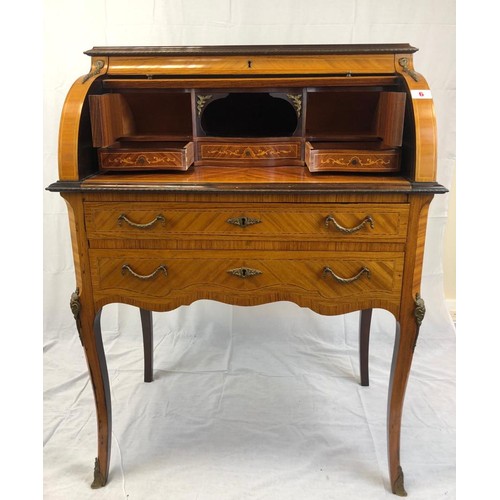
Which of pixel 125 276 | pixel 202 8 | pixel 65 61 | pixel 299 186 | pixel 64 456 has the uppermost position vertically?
pixel 202 8

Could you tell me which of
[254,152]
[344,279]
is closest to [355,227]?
[344,279]

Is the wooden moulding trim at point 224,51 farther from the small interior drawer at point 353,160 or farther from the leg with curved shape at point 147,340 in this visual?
the leg with curved shape at point 147,340

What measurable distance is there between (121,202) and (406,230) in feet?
3.23

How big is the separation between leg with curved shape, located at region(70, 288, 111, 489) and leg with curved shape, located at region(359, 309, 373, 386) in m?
1.29

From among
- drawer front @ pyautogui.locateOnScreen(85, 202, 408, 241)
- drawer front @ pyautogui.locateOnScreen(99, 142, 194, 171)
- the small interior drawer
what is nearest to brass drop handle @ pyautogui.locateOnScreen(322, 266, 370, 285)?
drawer front @ pyautogui.locateOnScreen(85, 202, 408, 241)

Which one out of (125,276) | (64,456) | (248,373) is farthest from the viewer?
(248,373)

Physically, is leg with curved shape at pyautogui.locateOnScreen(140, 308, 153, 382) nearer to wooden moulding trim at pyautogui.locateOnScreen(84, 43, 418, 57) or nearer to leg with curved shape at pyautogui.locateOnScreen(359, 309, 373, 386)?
leg with curved shape at pyautogui.locateOnScreen(359, 309, 373, 386)

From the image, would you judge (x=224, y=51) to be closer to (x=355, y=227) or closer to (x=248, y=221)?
(x=248, y=221)

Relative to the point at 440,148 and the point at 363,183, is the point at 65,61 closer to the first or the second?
the point at 363,183

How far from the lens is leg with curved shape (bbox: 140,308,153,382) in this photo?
2.54 m

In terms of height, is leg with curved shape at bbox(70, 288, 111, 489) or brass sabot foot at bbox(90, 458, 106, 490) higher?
leg with curved shape at bbox(70, 288, 111, 489)

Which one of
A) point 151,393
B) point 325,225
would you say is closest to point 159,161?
point 325,225

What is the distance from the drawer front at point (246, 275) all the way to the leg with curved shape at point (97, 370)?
10cm

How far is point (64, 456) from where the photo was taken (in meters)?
2.12
